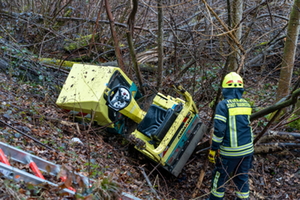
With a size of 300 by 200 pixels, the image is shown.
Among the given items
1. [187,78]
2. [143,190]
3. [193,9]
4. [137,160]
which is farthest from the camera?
[193,9]

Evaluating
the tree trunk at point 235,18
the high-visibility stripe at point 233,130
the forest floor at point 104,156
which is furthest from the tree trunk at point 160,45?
the high-visibility stripe at point 233,130

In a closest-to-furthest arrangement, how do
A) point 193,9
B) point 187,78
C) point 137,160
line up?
1. point 137,160
2. point 187,78
3. point 193,9

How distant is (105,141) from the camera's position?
20.3 feet

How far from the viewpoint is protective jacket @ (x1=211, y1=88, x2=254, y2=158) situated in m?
4.57

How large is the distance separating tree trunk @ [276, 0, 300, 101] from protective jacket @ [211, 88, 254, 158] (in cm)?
233

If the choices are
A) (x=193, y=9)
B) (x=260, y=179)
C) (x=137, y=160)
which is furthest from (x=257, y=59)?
(x=137, y=160)

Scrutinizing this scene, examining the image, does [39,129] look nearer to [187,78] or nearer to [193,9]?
[187,78]

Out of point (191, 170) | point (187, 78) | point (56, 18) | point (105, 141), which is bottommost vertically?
point (191, 170)

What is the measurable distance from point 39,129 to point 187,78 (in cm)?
399

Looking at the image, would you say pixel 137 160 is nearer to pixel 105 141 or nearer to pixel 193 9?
pixel 105 141

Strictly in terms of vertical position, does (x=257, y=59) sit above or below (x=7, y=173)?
above

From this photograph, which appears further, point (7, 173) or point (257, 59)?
point (257, 59)

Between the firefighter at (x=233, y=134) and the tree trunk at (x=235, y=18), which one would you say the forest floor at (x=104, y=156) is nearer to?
the firefighter at (x=233, y=134)

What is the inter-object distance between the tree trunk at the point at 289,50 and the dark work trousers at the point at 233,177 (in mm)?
2623
